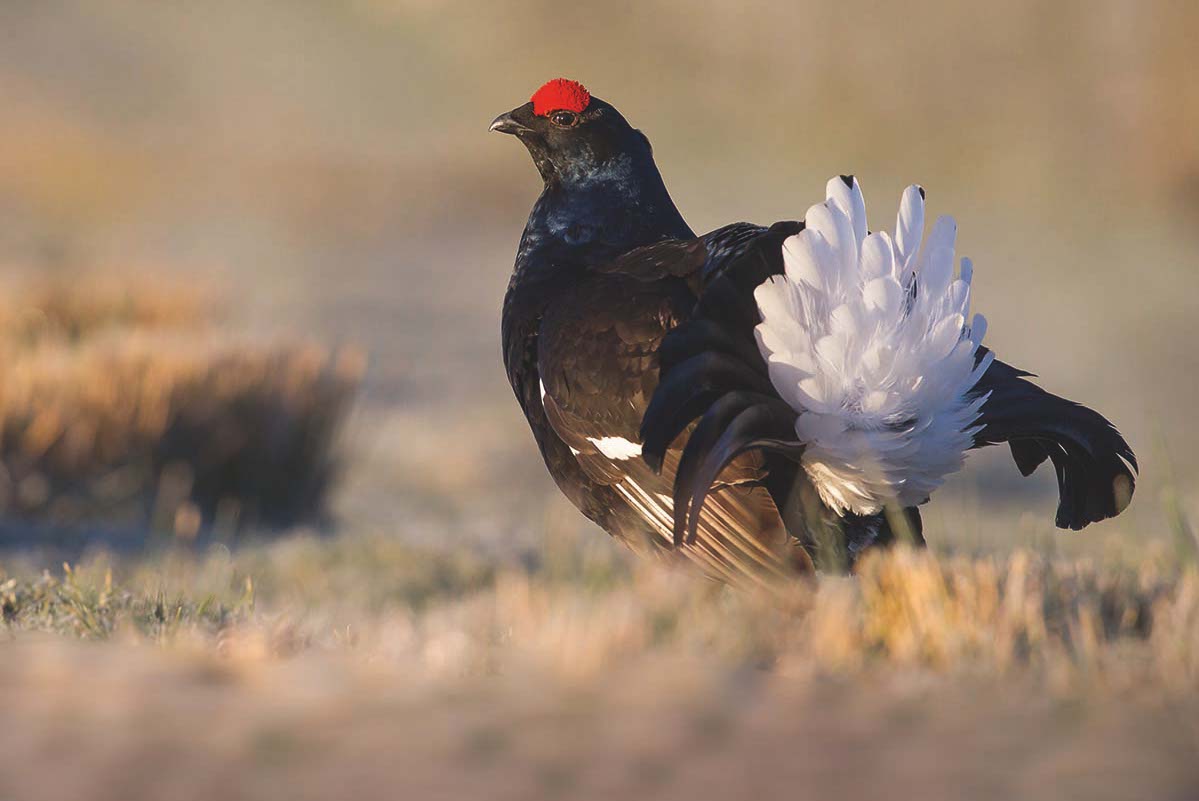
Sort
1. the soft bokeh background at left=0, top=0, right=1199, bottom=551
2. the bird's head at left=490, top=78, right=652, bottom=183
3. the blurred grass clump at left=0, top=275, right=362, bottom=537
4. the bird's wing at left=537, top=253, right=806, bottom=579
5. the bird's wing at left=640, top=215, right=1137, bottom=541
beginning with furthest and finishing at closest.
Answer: the soft bokeh background at left=0, top=0, right=1199, bottom=551 < the blurred grass clump at left=0, top=275, right=362, bottom=537 < the bird's head at left=490, top=78, right=652, bottom=183 < the bird's wing at left=537, top=253, right=806, bottom=579 < the bird's wing at left=640, top=215, right=1137, bottom=541

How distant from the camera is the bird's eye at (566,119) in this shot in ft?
13.0

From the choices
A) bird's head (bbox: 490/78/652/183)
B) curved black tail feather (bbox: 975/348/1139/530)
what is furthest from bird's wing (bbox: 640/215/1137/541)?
bird's head (bbox: 490/78/652/183)

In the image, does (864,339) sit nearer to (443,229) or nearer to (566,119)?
(566,119)

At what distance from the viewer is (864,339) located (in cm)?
285

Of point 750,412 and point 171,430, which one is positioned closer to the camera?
point 750,412

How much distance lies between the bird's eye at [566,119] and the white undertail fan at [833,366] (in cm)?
106

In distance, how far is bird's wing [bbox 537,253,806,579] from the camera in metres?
3.00

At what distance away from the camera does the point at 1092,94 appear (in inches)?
900

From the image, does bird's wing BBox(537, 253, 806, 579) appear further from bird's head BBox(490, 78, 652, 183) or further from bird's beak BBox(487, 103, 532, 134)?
bird's beak BBox(487, 103, 532, 134)

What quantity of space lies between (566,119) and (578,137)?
7cm

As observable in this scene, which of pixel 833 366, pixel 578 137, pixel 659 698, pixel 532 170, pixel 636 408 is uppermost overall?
pixel 532 170

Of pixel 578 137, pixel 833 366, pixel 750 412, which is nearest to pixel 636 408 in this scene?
pixel 750 412

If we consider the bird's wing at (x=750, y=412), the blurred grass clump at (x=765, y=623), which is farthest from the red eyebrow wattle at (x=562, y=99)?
the blurred grass clump at (x=765, y=623)

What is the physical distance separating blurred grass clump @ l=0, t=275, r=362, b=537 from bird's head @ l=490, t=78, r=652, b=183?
99.1 inches
